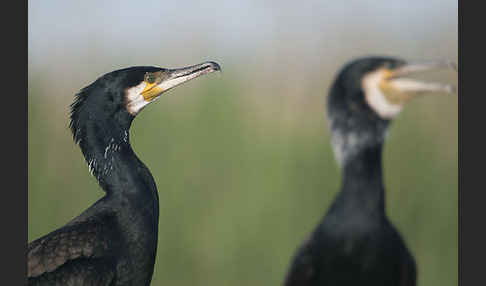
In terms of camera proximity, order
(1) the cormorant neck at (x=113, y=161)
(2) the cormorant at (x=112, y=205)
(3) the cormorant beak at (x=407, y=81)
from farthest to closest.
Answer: (1) the cormorant neck at (x=113, y=161), (2) the cormorant at (x=112, y=205), (3) the cormorant beak at (x=407, y=81)

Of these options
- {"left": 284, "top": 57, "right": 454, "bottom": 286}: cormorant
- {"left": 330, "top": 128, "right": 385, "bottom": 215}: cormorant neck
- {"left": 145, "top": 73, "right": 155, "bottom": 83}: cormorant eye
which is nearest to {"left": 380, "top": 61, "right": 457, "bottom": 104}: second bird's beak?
{"left": 284, "top": 57, "right": 454, "bottom": 286}: cormorant

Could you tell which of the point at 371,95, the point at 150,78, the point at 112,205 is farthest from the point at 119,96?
the point at 371,95

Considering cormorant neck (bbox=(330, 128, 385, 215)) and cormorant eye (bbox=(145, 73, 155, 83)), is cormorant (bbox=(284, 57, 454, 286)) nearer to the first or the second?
cormorant neck (bbox=(330, 128, 385, 215))

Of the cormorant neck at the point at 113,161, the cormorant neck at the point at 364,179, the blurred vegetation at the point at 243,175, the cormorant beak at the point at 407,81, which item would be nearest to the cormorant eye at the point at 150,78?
the cormorant neck at the point at 113,161

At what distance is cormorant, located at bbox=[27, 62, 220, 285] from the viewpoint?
11.4 ft

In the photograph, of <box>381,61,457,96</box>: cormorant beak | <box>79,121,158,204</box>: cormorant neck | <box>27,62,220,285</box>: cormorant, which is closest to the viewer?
<box>381,61,457,96</box>: cormorant beak

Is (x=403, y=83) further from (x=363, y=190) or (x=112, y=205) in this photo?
(x=112, y=205)

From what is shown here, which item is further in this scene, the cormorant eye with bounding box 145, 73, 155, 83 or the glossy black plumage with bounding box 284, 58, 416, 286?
the cormorant eye with bounding box 145, 73, 155, 83

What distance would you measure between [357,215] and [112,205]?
4.05ft

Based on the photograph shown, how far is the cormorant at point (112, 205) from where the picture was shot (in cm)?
346

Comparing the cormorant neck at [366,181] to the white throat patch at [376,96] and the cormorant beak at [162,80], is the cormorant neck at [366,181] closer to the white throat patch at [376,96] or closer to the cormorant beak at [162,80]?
the white throat patch at [376,96]

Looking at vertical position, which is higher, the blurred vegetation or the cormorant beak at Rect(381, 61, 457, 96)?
the cormorant beak at Rect(381, 61, 457, 96)

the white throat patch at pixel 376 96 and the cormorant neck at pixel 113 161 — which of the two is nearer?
the white throat patch at pixel 376 96

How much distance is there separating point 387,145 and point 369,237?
109 cm
